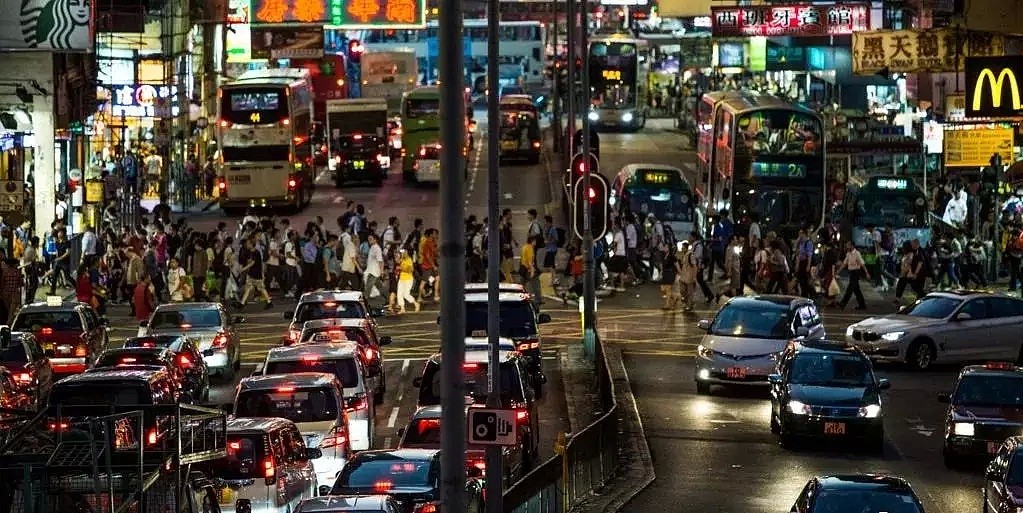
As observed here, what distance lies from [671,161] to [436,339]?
4229 centimetres

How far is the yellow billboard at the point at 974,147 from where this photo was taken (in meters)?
52.1

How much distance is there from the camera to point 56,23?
5250cm

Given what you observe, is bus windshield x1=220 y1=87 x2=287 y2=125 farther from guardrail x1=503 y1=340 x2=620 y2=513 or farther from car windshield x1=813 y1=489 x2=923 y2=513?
car windshield x1=813 y1=489 x2=923 y2=513

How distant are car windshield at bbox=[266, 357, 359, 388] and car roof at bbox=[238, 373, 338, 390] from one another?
2497 mm

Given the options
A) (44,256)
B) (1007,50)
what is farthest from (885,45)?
(44,256)

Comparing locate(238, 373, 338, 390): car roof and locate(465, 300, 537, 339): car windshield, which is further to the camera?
locate(465, 300, 537, 339): car windshield

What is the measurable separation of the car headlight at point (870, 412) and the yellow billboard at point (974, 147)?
24.0m

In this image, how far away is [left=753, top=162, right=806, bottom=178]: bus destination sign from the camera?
5553 centimetres

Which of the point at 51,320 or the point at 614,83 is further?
the point at 614,83

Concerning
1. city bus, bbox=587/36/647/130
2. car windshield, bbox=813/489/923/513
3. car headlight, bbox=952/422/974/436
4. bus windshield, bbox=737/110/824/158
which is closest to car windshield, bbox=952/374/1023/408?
car headlight, bbox=952/422/974/436

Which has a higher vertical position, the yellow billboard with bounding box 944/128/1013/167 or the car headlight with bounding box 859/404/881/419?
the yellow billboard with bounding box 944/128/1013/167

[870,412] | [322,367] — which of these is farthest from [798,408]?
[322,367]

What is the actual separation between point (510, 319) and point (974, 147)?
20848mm

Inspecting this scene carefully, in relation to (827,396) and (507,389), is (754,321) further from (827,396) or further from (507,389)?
(507,389)
